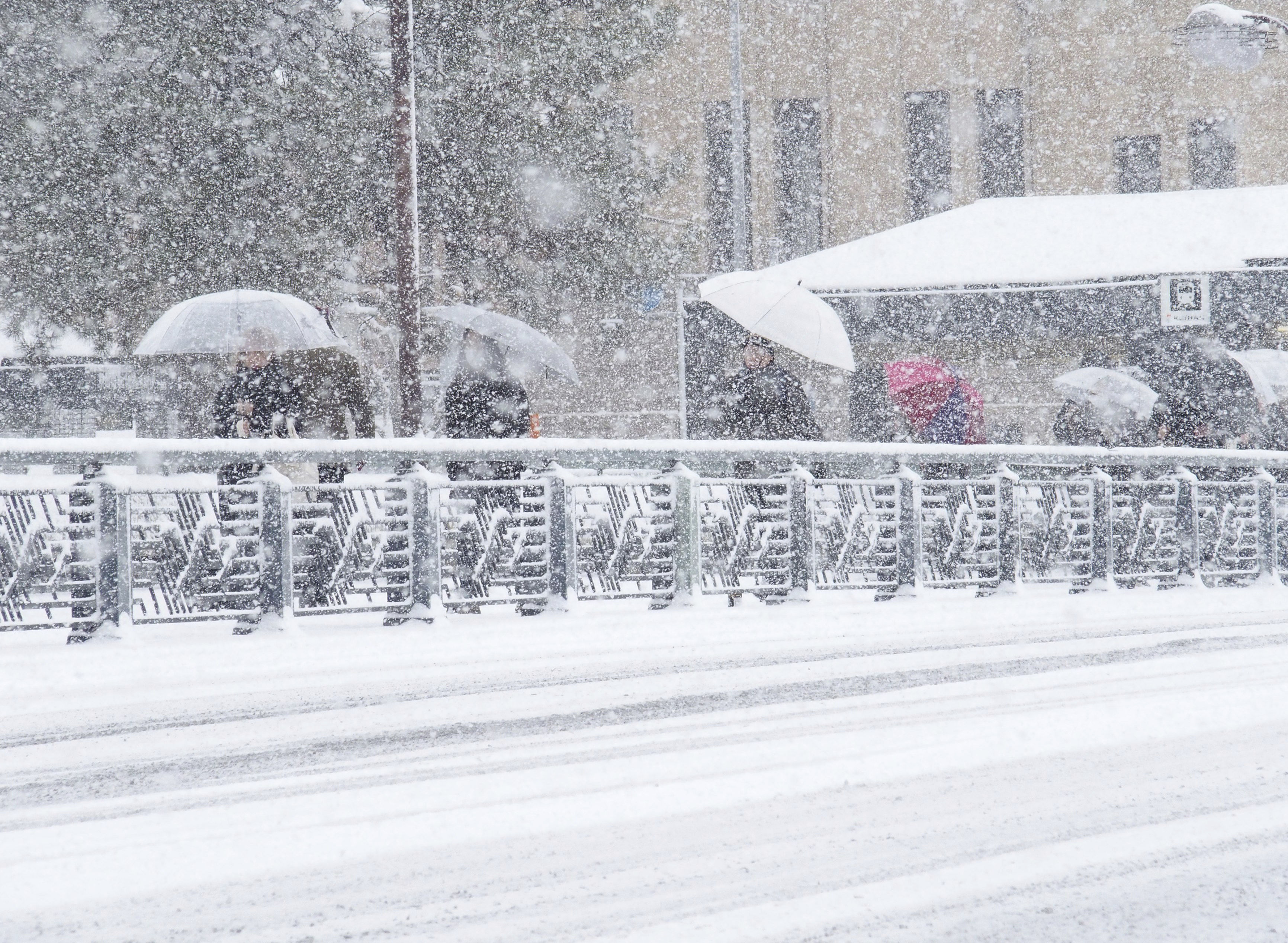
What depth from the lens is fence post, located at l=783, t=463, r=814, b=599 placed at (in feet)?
38.0

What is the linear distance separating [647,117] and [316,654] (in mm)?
23713

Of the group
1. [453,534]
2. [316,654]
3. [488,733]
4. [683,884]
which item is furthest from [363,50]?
[683,884]

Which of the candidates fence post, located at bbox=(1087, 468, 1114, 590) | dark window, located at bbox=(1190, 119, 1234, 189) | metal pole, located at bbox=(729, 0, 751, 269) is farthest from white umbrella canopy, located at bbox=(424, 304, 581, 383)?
dark window, located at bbox=(1190, 119, 1234, 189)

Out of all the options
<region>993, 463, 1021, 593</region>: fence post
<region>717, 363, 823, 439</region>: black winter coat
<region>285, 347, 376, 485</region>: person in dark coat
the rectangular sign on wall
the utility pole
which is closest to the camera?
<region>285, 347, 376, 485</region>: person in dark coat

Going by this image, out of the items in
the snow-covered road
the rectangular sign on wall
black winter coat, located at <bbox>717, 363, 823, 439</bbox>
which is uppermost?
the rectangular sign on wall

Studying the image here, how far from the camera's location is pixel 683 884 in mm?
3998

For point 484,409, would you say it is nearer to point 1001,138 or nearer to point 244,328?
point 244,328

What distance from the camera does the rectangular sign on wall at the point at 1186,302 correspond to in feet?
65.7

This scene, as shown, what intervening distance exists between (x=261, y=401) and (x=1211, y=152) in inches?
987

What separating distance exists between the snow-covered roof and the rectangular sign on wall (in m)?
0.17

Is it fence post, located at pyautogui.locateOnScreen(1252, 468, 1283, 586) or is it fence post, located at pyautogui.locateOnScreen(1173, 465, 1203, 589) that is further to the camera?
fence post, located at pyautogui.locateOnScreen(1252, 468, 1283, 586)

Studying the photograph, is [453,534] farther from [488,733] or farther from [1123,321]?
[1123,321]

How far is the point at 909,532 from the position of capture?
39.9 ft

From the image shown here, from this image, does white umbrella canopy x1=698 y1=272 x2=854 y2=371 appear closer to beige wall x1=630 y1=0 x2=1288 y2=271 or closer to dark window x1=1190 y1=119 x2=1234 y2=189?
beige wall x1=630 y1=0 x2=1288 y2=271
